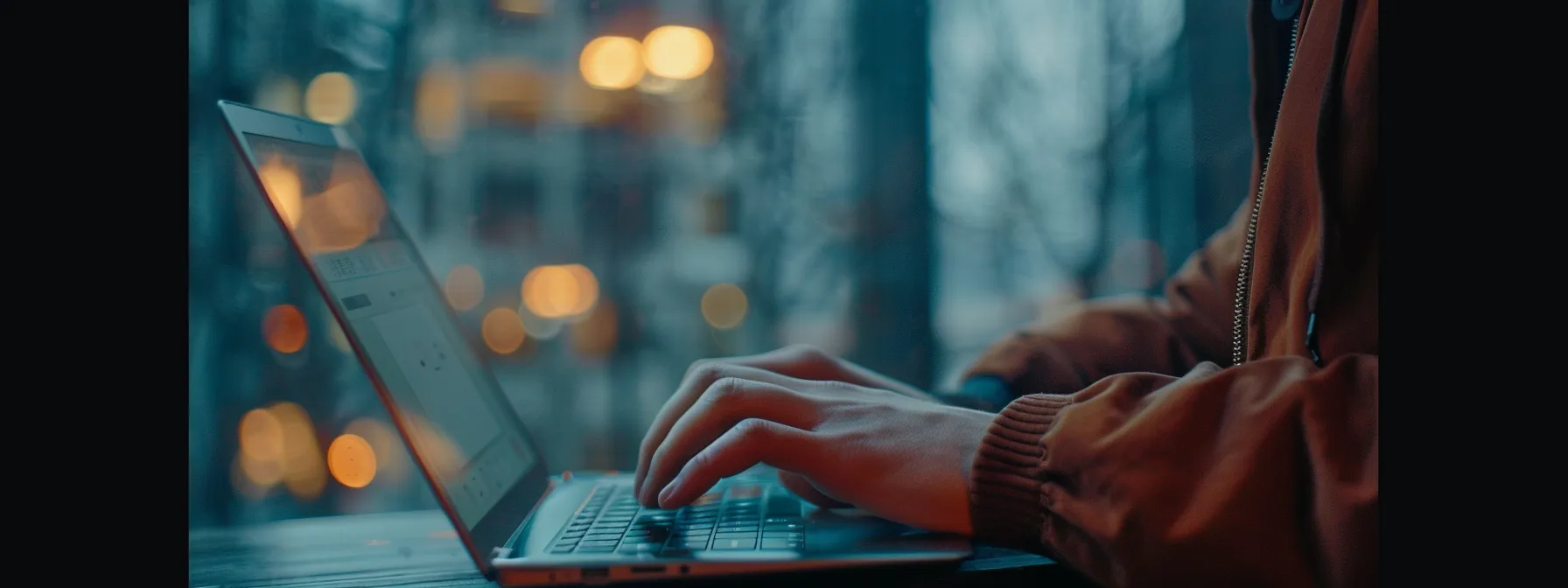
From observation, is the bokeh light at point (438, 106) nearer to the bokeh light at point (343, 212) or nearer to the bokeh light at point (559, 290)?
the bokeh light at point (559, 290)

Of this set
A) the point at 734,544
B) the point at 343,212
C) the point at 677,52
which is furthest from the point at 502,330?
the point at 734,544

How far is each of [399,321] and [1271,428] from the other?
55 centimetres

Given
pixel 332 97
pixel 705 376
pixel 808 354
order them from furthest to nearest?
pixel 332 97
pixel 808 354
pixel 705 376

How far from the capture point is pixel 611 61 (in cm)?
127

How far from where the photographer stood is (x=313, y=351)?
3.98 ft

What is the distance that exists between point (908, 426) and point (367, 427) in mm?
980

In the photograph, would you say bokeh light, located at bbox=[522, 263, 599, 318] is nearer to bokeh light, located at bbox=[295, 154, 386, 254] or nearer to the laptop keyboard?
bokeh light, located at bbox=[295, 154, 386, 254]

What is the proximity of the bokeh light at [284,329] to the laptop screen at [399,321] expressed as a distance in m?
0.61

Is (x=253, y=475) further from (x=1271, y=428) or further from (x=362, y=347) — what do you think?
(x=1271, y=428)

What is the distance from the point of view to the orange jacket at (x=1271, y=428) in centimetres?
41

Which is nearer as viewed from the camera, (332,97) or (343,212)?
(343,212)

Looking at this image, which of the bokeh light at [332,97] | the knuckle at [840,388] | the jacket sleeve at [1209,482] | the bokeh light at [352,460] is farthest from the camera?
the bokeh light at [352,460]

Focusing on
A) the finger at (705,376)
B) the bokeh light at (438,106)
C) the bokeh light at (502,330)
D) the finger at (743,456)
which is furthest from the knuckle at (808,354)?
the bokeh light at (438,106)
